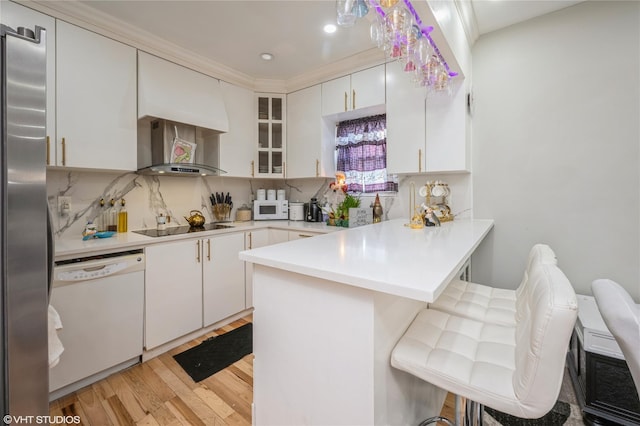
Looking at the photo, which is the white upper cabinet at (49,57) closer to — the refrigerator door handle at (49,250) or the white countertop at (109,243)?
the white countertop at (109,243)

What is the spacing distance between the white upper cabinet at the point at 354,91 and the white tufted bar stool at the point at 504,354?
206 cm

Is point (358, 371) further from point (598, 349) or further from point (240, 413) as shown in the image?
point (598, 349)

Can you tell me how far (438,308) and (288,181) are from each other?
2.64 metres

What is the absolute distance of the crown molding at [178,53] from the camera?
5.97ft

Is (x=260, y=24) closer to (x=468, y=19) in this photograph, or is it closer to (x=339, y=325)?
(x=468, y=19)

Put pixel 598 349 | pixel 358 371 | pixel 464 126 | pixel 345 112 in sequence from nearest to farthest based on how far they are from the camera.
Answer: pixel 358 371 < pixel 598 349 < pixel 464 126 < pixel 345 112

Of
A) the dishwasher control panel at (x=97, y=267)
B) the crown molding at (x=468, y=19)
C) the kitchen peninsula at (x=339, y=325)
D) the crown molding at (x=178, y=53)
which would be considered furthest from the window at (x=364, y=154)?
the dishwasher control panel at (x=97, y=267)

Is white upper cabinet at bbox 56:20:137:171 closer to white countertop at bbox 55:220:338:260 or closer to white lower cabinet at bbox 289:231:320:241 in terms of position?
white countertop at bbox 55:220:338:260

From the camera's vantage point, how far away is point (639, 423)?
1.31 meters

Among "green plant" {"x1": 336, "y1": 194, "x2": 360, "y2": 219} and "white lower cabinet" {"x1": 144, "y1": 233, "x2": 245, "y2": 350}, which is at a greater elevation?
"green plant" {"x1": 336, "y1": 194, "x2": 360, "y2": 219}

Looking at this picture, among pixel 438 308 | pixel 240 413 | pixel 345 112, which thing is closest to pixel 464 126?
pixel 345 112

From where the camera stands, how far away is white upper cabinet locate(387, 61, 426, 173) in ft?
7.48

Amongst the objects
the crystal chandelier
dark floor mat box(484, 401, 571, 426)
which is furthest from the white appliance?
dark floor mat box(484, 401, 571, 426)

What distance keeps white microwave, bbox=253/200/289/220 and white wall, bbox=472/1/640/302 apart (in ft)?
6.53
